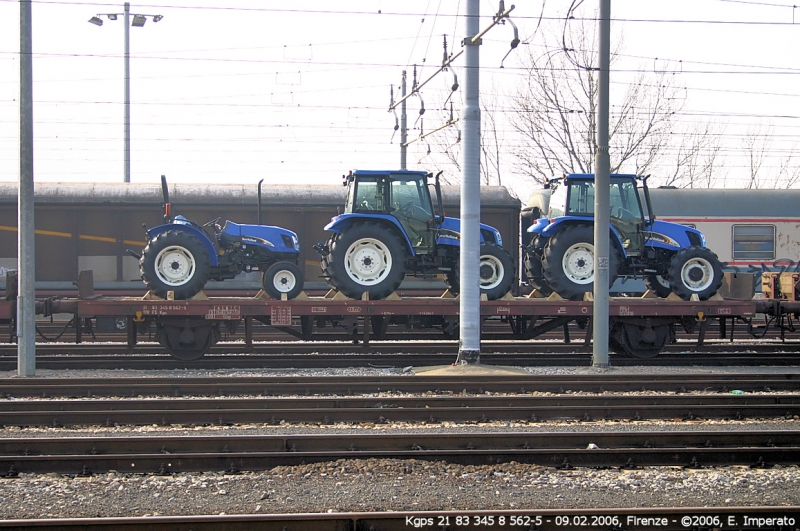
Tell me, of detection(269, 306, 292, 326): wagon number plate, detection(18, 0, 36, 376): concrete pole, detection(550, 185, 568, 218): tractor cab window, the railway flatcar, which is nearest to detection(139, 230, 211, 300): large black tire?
detection(269, 306, 292, 326): wagon number plate

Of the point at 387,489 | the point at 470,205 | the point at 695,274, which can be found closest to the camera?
the point at 387,489

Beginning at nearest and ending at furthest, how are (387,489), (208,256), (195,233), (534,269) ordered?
(387,489) < (208,256) < (195,233) < (534,269)

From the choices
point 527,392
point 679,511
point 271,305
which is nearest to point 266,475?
Result: point 679,511

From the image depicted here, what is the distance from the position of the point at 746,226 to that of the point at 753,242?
0.47 meters

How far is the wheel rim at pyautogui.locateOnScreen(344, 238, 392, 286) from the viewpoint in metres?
13.5

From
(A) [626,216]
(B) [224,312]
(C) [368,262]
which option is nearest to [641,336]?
(A) [626,216]

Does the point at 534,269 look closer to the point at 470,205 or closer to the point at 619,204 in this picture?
the point at 619,204

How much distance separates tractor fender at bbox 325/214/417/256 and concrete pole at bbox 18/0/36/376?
4.76 m

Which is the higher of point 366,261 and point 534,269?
point 366,261

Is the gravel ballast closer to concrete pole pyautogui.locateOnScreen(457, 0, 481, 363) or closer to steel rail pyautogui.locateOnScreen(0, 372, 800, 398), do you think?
steel rail pyautogui.locateOnScreen(0, 372, 800, 398)

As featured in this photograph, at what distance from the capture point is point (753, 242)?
20547 millimetres

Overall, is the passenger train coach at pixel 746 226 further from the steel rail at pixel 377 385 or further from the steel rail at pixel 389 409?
the steel rail at pixel 389 409

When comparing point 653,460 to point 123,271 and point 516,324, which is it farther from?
point 123,271

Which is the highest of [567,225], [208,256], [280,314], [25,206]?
[25,206]
